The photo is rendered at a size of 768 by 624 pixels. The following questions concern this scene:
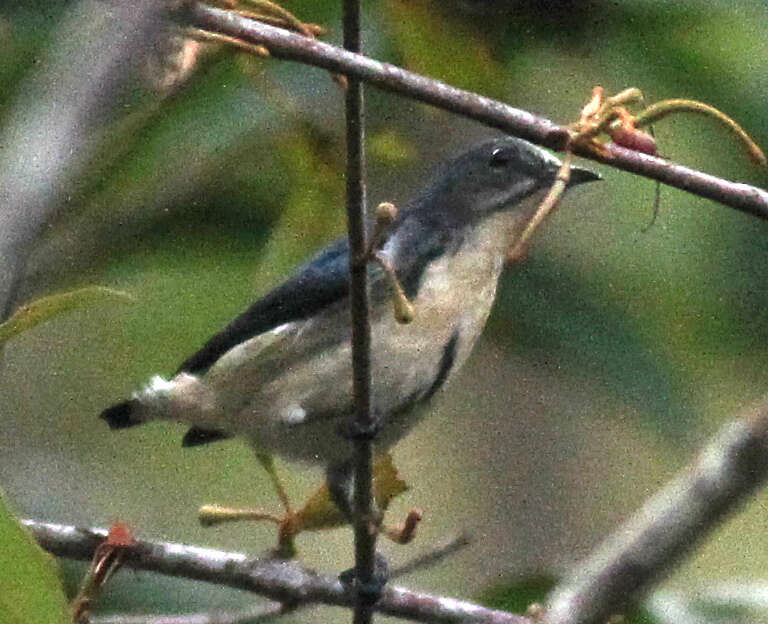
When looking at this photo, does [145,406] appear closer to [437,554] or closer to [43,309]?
[437,554]

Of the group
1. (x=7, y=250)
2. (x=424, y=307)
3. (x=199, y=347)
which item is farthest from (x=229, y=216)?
(x=7, y=250)

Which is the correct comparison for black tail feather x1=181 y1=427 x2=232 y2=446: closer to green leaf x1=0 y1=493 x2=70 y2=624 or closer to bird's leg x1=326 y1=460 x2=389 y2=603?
bird's leg x1=326 y1=460 x2=389 y2=603

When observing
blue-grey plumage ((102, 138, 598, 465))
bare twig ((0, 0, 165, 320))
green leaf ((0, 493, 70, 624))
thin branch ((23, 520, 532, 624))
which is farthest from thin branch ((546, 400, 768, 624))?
blue-grey plumage ((102, 138, 598, 465))

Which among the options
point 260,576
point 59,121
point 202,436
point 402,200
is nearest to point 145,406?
point 202,436

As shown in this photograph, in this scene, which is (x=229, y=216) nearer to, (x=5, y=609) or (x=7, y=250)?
(x=5, y=609)

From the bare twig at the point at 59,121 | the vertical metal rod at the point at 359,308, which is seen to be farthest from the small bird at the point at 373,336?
the bare twig at the point at 59,121
